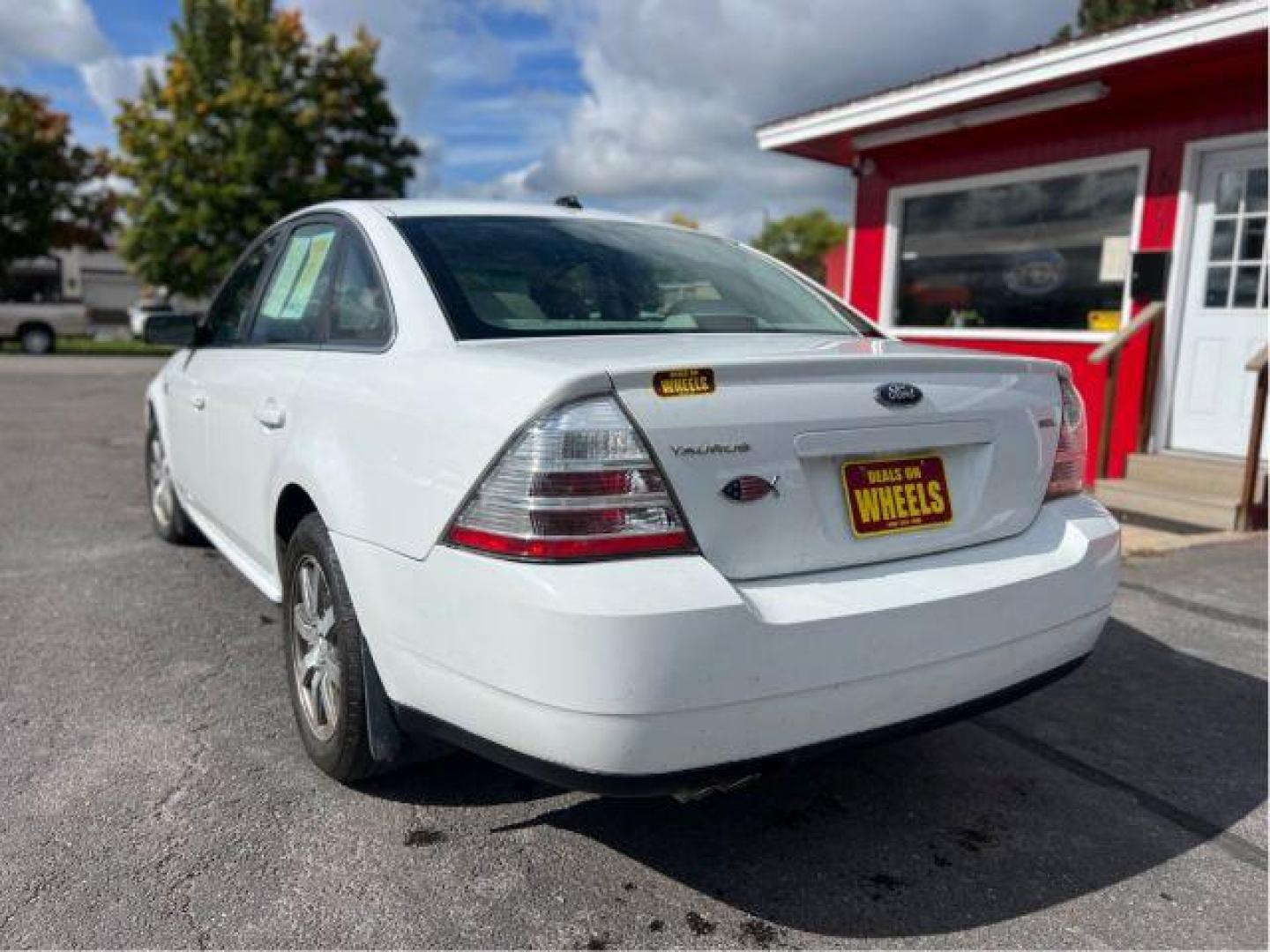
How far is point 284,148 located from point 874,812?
93.7 ft

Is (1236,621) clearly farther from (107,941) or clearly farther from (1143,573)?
(107,941)

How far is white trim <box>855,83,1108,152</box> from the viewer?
764 cm

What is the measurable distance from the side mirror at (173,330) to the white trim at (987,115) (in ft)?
21.6

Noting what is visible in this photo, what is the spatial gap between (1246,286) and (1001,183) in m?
2.36

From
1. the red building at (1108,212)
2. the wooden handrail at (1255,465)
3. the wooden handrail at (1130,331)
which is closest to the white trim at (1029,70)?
the red building at (1108,212)

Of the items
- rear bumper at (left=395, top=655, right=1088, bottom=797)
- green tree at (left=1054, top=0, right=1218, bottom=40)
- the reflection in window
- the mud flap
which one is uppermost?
green tree at (left=1054, top=0, right=1218, bottom=40)

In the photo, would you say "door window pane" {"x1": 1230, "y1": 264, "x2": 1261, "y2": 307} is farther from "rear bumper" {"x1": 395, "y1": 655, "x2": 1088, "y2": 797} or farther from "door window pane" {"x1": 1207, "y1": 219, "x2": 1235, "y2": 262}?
"rear bumper" {"x1": 395, "y1": 655, "x2": 1088, "y2": 797}

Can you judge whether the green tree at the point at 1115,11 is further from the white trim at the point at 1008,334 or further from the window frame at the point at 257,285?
the window frame at the point at 257,285

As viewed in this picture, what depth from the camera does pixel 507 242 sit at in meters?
2.90

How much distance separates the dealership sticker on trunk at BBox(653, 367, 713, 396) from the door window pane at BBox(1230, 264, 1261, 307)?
21.4 feet

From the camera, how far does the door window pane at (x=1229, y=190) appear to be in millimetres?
7074

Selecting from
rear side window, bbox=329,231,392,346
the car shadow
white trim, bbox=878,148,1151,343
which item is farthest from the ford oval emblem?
white trim, bbox=878,148,1151,343

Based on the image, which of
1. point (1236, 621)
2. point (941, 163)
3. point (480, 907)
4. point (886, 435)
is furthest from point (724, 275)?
point (941, 163)

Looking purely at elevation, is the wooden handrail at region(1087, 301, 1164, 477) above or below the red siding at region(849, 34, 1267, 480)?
below
